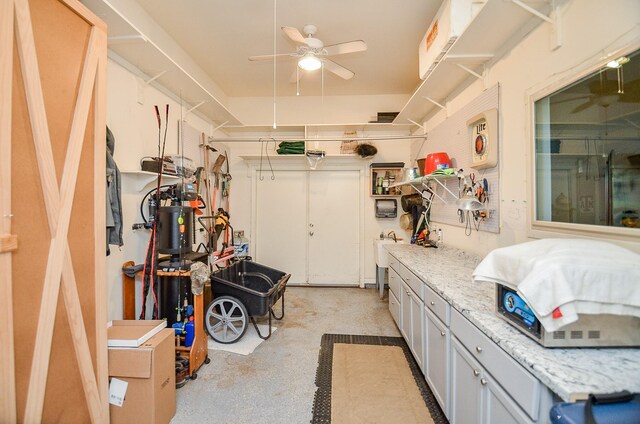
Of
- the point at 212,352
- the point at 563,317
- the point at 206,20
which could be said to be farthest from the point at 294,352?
the point at 206,20

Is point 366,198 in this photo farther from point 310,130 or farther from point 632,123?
point 632,123

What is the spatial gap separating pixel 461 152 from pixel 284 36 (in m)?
2.27

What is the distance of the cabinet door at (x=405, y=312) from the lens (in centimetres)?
248

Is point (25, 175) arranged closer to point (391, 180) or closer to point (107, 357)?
point (107, 357)

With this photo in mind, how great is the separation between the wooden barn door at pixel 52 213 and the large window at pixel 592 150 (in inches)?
99.1

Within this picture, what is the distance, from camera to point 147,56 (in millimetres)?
2320

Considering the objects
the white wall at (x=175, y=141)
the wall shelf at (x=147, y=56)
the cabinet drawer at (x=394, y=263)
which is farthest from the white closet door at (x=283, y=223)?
the cabinet drawer at (x=394, y=263)

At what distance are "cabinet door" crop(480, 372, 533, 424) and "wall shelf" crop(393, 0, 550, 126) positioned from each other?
202 centimetres

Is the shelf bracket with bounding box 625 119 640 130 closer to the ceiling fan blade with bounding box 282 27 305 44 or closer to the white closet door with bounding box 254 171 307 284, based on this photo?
the ceiling fan blade with bounding box 282 27 305 44

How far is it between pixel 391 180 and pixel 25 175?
4200 millimetres

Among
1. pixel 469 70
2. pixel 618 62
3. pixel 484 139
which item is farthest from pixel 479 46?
pixel 618 62

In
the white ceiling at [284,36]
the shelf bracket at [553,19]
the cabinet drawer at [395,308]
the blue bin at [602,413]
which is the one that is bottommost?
the cabinet drawer at [395,308]

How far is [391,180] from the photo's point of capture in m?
4.58

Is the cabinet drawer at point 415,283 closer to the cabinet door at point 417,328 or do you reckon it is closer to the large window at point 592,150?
the cabinet door at point 417,328
